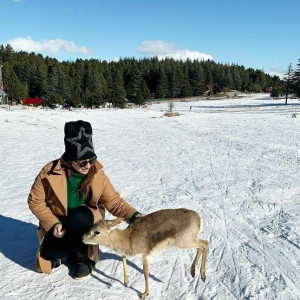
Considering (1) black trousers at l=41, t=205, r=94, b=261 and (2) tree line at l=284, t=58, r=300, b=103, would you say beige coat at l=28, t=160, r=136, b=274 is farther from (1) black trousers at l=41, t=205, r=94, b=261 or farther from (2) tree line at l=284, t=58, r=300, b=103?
(2) tree line at l=284, t=58, r=300, b=103

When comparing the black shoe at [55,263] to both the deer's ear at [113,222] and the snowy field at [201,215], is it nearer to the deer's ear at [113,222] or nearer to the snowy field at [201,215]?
the snowy field at [201,215]

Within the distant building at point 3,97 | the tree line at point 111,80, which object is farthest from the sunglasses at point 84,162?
the distant building at point 3,97

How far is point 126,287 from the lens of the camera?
A: 14.0 feet

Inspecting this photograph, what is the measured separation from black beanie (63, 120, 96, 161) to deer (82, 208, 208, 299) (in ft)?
2.84

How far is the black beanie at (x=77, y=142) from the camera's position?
13.6ft

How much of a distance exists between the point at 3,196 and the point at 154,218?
17.7 feet

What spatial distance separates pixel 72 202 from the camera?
4469 millimetres

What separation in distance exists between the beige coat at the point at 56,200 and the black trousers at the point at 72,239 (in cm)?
8

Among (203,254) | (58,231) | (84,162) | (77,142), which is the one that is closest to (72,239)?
(58,231)

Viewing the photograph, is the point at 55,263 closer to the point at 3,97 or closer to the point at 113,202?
the point at 113,202

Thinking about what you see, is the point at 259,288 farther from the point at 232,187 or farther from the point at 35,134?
the point at 35,134

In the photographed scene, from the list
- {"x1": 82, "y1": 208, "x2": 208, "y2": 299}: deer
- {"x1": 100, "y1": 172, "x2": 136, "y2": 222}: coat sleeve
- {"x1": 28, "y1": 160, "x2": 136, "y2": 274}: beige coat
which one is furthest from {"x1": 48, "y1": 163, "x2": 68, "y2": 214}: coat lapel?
{"x1": 82, "y1": 208, "x2": 208, "y2": 299}: deer

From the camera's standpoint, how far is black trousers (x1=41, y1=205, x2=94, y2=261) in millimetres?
4254

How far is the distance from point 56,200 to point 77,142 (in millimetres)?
812
